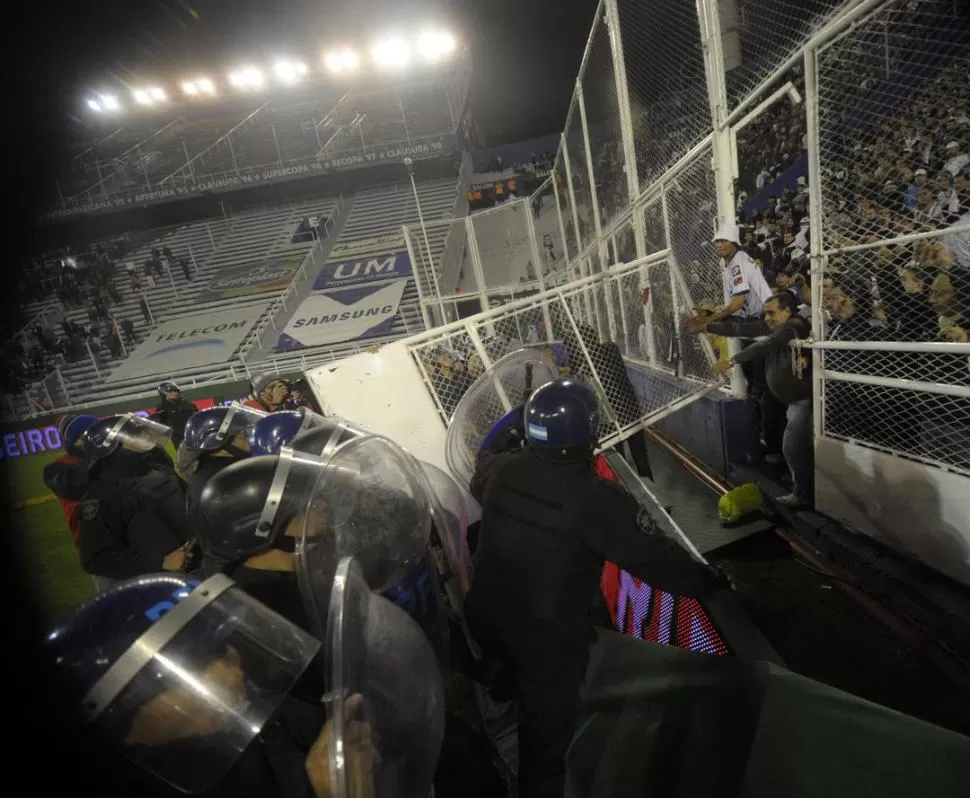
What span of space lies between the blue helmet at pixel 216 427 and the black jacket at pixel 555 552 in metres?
2.09

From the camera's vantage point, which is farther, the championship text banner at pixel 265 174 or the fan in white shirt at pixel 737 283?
the championship text banner at pixel 265 174

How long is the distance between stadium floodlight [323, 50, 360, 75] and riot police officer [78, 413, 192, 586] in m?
27.4

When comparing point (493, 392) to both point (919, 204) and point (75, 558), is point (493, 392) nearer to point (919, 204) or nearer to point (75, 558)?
point (919, 204)

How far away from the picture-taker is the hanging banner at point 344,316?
17.2m

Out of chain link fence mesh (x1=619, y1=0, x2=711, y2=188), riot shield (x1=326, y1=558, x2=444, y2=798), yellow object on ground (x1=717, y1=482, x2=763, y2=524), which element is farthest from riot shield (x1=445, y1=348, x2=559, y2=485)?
chain link fence mesh (x1=619, y1=0, x2=711, y2=188)

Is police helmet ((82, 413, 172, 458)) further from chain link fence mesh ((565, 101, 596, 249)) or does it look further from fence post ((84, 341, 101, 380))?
fence post ((84, 341, 101, 380))

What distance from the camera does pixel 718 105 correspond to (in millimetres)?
4059

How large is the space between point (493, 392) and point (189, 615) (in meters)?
3.22

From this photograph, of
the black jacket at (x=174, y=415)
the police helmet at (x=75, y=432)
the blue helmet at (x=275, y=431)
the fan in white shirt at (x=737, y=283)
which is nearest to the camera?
the blue helmet at (x=275, y=431)

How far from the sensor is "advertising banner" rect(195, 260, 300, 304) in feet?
70.6

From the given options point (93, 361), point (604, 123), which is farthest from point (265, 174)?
point (604, 123)

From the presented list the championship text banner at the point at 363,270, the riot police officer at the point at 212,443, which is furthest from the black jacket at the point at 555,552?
the championship text banner at the point at 363,270

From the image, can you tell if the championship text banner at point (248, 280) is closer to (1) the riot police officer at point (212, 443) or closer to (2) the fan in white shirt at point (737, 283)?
(1) the riot police officer at point (212, 443)

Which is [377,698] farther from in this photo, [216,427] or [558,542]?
[216,427]
